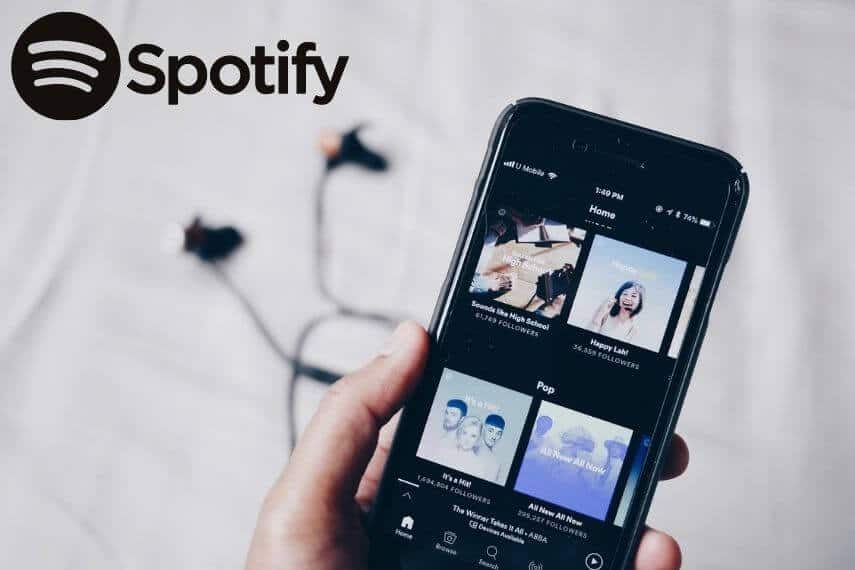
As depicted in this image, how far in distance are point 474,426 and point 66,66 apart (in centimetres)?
35

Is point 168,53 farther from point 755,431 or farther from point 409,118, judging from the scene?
point 755,431

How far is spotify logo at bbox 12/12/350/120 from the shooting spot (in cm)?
46

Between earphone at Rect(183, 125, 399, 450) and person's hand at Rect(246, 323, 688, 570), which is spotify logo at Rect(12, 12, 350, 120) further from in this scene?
person's hand at Rect(246, 323, 688, 570)

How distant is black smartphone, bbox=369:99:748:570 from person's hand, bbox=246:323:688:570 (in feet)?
0.04

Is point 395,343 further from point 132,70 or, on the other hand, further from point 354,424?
point 132,70

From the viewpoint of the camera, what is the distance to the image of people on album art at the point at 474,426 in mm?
323

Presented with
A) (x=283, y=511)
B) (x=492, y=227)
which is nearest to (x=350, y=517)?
(x=283, y=511)

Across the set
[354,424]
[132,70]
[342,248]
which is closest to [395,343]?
[354,424]

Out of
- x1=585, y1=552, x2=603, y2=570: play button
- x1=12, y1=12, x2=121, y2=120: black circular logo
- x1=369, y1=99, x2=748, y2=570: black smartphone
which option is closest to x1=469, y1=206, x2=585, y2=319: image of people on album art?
x1=369, y1=99, x2=748, y2=570: black smartphone

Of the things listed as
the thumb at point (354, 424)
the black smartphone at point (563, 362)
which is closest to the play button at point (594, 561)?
the black smartphone at point (563, 362)

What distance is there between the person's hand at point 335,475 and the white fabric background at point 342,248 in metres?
0.11

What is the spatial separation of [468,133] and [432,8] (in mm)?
86

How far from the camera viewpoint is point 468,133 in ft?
1.49

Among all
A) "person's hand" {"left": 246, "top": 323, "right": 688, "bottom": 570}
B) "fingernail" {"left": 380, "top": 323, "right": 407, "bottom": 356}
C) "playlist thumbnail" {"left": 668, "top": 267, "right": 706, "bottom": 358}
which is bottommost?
"person's hand" {"left": 246, "top": 323, "right": 688, "bottom": 570}
